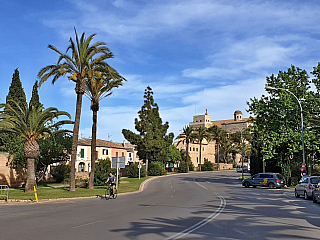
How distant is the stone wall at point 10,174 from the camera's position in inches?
1287

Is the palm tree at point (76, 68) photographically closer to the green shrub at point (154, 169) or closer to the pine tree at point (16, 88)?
the pine tree at point (16, 88)

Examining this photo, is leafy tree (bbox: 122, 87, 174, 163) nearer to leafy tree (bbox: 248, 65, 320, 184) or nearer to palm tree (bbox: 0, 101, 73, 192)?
leafy tree (bbox: 248, 65, 320, 184)

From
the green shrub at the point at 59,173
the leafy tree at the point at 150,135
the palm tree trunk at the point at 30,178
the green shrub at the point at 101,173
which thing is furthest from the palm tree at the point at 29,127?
the leafy tree at the point at 150,135

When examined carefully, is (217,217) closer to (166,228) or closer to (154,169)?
(166,228)

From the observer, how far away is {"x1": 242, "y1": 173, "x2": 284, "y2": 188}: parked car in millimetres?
35625

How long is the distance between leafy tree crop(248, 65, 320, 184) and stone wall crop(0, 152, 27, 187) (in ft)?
85.0

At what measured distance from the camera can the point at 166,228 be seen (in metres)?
10.9

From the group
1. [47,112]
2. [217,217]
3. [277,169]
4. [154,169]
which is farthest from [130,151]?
[217,217]

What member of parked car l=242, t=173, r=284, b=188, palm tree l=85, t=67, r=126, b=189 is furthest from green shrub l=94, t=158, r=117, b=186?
parked car l=242, t=173, r=284, b=188

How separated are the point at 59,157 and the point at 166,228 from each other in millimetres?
29174

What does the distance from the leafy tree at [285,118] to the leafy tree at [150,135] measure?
89.9ft

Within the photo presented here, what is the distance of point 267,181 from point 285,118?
307 inches

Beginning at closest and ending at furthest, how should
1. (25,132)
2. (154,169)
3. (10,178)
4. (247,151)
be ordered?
(25,132) < (10,178) < (154,169) < (247,151)

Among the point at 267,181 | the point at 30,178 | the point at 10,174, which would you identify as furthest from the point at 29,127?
the point at 267,181
